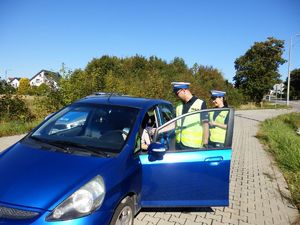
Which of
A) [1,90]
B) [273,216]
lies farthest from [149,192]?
[1,90]

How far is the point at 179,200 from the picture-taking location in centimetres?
439

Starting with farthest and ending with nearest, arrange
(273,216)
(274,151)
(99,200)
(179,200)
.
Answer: (274,151) → (273,216) → (179,200) → (99,200)

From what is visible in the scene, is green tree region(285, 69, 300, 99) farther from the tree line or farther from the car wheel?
the car wheel

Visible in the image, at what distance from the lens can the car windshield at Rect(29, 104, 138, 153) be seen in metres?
4.02

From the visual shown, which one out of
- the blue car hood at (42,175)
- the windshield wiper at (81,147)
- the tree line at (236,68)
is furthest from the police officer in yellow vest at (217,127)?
the tree line at (236,68)

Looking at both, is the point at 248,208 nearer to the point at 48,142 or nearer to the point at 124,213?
the point at 124,213

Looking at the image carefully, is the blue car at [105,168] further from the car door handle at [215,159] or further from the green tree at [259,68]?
the green tree at [259,68]

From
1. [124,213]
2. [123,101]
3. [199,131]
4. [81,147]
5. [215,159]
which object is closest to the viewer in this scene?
[124,213]

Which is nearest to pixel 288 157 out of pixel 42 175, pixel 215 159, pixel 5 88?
pixel 215 159

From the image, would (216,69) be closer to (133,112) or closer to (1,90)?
(1,90)

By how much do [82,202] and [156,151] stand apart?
116cm

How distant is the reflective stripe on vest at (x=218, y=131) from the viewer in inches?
186

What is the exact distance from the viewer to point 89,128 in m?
4.67

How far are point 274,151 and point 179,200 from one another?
7.53 meters
